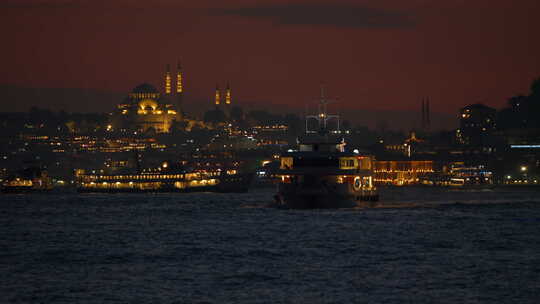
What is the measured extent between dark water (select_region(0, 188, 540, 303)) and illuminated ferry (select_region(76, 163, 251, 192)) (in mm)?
68297

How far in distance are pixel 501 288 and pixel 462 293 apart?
5.66ft

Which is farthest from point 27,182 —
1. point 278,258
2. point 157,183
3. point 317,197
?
point 278,258

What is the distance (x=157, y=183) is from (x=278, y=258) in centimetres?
10256

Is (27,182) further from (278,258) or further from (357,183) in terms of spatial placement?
(278,258)

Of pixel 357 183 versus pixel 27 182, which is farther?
pixel 27 182

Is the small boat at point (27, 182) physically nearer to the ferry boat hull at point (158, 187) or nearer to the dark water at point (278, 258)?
the ferry boat hull at point (158, 187)

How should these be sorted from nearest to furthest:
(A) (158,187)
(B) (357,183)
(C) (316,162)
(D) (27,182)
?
(C) (316,162), (B) (357,183), (A) (158,187), (D) (27,182)

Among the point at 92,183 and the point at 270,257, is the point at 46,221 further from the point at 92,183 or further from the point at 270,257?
the point at 92,183

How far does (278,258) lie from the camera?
5072cm

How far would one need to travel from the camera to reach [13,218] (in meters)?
83.4

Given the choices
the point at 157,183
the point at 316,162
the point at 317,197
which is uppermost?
the point at 157,183

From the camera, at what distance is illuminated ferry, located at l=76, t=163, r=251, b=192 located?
151 meters

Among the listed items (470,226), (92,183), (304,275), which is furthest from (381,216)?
(92,183)

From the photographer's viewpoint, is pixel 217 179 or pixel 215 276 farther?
pixel 217 179
